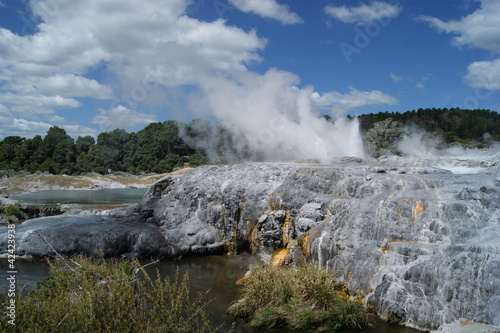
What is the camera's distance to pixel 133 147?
8969cm

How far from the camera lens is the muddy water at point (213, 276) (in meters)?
11.2

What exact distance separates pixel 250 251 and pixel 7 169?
79.8m

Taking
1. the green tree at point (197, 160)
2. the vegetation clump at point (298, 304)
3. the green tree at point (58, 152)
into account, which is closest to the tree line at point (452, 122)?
the green tree at point (197, 160)

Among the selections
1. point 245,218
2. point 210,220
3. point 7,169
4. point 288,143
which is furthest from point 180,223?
point 7,169

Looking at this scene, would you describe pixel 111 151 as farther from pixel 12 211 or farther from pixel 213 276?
pixel 213 276

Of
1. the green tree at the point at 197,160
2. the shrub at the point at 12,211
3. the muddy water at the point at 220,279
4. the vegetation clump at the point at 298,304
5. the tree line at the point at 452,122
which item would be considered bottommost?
the muddy water at the point at 220,279

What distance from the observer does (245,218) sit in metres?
19.2

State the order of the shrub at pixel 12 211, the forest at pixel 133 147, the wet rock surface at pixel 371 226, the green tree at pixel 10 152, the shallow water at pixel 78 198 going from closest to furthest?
the wet rock surface at pixel 371 226, the shrub at pixel 12 211, the shallow water at pixel 78 198, the forest at pixel 133 147, the green tree at pixel 10 152

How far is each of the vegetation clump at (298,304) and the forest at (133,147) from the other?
6200 centimetres

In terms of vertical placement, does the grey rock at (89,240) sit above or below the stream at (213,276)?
above

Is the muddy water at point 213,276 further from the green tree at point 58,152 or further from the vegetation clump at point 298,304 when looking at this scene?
the green tree at point 58,152

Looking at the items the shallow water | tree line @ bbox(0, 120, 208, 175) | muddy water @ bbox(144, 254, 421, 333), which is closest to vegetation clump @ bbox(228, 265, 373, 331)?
muddy water @ bbox(144, 254, 421, 333)

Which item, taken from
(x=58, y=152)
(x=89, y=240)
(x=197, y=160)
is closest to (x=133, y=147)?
(x=58, y=152)

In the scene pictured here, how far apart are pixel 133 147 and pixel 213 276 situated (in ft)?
255
